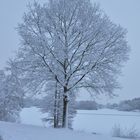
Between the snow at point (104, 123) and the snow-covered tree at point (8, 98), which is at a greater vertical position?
the snow-covered tree at point (8, 98)

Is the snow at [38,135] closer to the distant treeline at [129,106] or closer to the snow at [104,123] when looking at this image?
the snow at [104,123]

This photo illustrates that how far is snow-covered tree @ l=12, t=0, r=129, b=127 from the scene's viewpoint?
19.3 meters

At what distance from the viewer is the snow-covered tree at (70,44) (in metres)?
19.3

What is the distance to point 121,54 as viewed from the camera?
19625mm

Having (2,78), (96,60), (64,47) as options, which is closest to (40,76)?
(64,47)

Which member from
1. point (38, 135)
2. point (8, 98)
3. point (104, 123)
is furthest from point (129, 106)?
point (38, 135)

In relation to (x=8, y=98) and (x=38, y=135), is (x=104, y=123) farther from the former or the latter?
(x=38, y=135)

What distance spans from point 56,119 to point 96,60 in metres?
17.9

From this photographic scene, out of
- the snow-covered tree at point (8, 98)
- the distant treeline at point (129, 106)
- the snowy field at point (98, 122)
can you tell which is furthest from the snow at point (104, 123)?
the distant treeline at point (129, 106)

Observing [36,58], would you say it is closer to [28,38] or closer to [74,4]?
[28,38]

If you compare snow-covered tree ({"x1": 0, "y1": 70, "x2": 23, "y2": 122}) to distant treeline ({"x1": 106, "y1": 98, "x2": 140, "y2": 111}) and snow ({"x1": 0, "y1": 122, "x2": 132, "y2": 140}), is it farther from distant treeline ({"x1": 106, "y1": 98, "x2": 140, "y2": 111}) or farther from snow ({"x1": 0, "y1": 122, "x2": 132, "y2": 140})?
distant treeline ({"x1": 106, "y1": 98, "x2": 140, "y2": 111})

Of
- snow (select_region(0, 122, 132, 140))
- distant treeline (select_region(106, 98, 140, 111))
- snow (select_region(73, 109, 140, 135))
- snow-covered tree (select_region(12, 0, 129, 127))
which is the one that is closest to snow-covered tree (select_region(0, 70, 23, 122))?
snow (select_region(73, 109, 140, 135))

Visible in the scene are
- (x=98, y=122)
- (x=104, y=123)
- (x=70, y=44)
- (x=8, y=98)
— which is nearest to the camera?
(x=70, y=44)

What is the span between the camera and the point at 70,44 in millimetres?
19453
